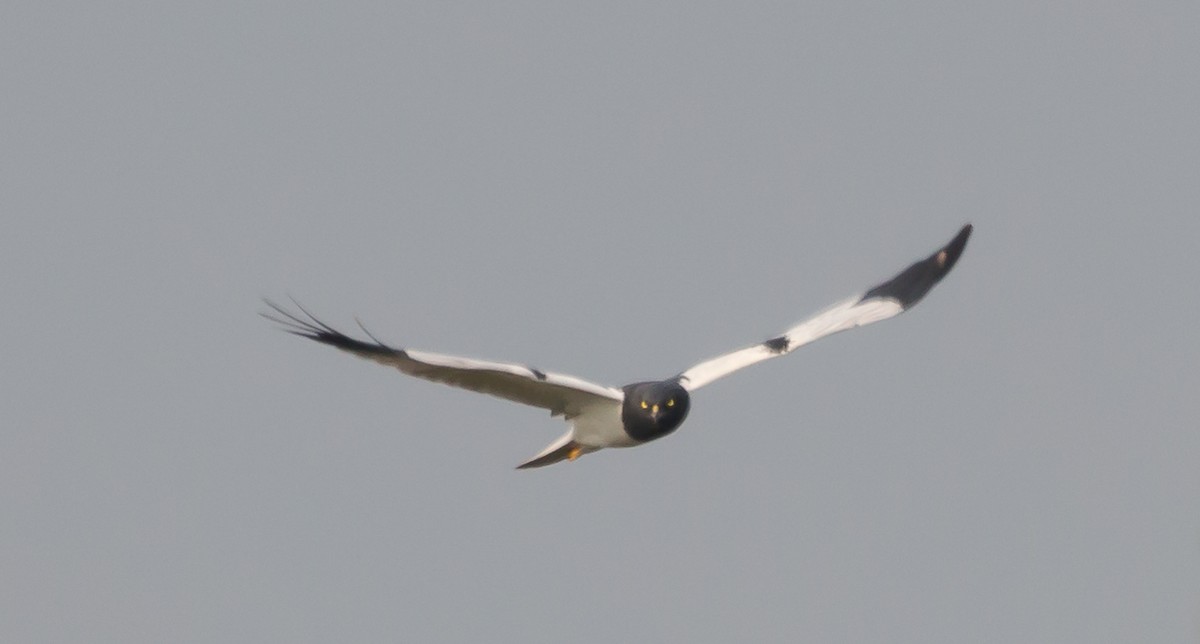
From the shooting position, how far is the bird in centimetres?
2125

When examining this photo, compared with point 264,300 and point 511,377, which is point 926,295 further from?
point 264,300

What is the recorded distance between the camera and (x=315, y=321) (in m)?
21.2

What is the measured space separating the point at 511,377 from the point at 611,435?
2121mm

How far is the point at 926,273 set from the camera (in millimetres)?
27969

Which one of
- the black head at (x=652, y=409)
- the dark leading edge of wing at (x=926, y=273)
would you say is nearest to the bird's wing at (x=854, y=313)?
the dark leading edge of wing at (x=926, y=273)

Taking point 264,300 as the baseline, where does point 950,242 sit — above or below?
above

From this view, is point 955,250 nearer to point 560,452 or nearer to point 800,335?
point 800,335

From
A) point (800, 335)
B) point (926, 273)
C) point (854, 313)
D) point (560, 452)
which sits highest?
point (926, 273)

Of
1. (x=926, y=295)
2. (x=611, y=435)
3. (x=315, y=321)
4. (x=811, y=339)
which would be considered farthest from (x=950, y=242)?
(x=315, y=321)

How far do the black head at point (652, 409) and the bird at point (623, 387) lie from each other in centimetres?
1

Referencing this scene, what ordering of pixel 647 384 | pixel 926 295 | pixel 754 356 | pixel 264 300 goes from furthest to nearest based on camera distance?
1. pixel 926 295
2. pixel 754 356
3. pixel 647 384
4. pixel 264 300

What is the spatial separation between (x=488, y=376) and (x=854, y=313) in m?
6.53

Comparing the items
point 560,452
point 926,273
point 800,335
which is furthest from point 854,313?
point 560,452

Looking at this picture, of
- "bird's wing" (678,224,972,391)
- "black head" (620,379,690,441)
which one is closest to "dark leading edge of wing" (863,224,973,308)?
"bird's wing" (678,224,972,391)
